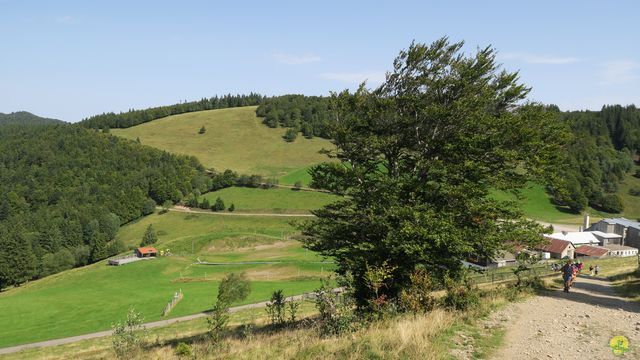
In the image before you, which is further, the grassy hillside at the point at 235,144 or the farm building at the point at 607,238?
the grassy hillside at the point at 235,144

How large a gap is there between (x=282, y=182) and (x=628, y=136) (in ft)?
463

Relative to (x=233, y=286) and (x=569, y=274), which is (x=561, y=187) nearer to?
(x=569, y=274)

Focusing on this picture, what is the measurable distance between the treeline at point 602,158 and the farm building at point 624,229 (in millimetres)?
9255

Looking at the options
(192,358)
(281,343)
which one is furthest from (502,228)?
(192,358)

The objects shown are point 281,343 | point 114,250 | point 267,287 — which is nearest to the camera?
point 281,343

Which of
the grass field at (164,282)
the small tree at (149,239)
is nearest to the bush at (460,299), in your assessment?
the grass field at (164,282)

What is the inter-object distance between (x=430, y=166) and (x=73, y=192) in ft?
489

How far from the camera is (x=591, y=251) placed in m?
77.5

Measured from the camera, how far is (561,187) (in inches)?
774

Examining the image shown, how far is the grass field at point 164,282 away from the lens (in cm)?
5031

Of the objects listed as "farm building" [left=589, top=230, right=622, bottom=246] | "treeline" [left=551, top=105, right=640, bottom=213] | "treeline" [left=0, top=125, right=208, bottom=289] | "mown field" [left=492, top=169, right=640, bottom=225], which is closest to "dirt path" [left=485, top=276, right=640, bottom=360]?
"farm building" [left=589, top=230, right=622, bottom=246]

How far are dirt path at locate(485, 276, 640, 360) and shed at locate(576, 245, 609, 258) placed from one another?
66.5m

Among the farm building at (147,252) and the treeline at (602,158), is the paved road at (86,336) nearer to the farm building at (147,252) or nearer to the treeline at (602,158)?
the farm building at (147,252)

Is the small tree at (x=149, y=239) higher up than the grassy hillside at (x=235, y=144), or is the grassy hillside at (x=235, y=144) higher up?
the grassy hillside at (x=235, y=144)
